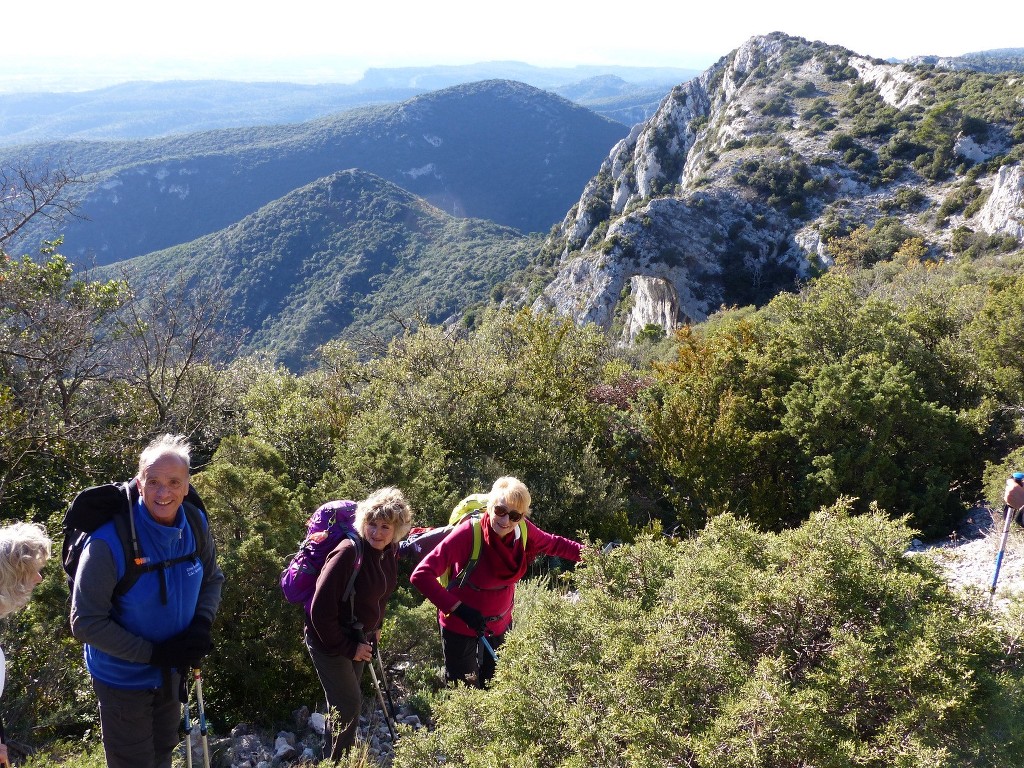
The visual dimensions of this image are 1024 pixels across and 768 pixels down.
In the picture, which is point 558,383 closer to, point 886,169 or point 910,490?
point 910,490

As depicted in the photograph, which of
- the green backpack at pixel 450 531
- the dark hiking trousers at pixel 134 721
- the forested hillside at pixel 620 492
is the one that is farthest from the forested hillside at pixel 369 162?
the dark hiking trousers at pixel 134 721

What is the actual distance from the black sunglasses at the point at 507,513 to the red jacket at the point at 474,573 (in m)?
0.15

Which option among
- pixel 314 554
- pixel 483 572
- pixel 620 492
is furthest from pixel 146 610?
pixel 620 492

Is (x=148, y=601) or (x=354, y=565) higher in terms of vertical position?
(x=148, y=601)

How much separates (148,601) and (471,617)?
6.37 feet

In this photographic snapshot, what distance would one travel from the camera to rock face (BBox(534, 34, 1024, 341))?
133 ft

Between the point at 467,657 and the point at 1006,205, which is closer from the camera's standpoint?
the point at 467,657

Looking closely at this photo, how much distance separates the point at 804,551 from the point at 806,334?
887 cm

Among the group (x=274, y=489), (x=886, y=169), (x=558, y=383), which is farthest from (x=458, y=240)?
(x=274, y=489)

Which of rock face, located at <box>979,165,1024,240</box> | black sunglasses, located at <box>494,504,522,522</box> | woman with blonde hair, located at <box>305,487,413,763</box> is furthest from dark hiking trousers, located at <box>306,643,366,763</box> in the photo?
rock face, located at <box>979,165,1024,240</box>

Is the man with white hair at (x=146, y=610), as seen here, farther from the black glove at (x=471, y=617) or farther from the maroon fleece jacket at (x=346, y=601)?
A: the black glove at (x=471, y=617)

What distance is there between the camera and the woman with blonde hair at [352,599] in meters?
3.78

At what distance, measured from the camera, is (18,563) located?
2799 millimetres

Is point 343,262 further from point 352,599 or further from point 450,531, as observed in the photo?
point 352,599
